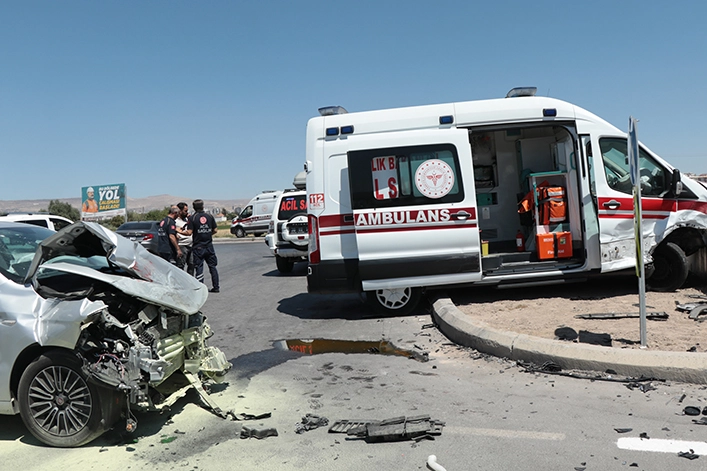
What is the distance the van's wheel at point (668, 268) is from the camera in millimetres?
8719

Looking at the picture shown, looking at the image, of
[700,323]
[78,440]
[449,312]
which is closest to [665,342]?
[700,323]

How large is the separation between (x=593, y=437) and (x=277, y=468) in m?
2.23

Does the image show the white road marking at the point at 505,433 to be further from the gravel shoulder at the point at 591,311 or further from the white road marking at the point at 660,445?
the gravel shoulder at the point at 591,311

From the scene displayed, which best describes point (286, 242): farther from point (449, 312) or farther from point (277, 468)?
point (277, 468)

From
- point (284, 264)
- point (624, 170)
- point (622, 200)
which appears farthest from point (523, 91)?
point (284, 264)

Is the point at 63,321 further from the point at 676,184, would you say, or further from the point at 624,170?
the point at 676,184

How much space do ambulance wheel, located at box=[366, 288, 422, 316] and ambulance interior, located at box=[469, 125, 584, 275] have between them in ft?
3.74

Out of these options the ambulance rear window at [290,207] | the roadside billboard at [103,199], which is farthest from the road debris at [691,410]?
the roadside billboard at [103,199]

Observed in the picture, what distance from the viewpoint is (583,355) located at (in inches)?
224

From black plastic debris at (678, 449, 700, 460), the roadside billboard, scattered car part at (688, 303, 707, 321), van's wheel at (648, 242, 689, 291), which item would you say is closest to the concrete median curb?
black plastic debris at (678, 449, 700, 460)

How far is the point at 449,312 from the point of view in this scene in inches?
311

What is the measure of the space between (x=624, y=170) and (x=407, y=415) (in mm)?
5898

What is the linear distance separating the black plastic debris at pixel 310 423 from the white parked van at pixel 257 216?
32067 mm

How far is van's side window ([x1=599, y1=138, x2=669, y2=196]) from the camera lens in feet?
28.7
